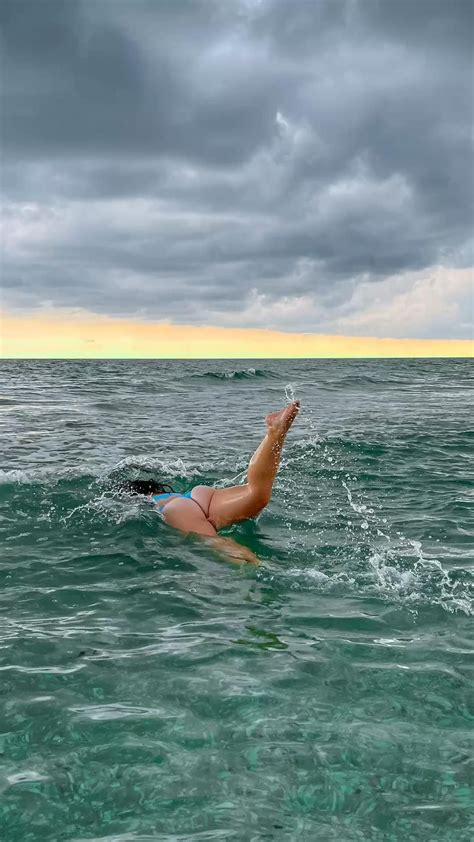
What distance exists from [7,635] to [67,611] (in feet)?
2.33

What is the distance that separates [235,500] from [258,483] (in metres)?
0.43

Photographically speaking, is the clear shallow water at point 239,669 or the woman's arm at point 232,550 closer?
the clear shallow water at point 239,669

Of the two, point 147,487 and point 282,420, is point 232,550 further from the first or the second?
point 147,487

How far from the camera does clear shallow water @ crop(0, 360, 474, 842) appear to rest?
3.57m

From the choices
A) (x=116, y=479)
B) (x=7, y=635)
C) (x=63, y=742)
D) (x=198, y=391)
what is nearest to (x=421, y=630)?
(x=63, y=742)

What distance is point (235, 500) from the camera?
786cm

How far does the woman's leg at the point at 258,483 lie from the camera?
24.3 feet

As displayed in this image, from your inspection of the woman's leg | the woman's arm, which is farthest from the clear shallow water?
the woman's leg

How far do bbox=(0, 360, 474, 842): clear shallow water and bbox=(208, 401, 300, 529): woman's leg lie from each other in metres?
0.55

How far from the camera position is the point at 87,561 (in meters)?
7.75

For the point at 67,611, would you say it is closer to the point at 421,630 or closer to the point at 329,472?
the point at 421,630

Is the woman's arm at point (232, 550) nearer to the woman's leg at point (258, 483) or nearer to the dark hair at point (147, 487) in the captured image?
the woman's leg at point (258, 483)

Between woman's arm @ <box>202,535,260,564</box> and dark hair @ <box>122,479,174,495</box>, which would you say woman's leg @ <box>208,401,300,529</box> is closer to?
woman's arm @ <box>202,535,260,564</box>

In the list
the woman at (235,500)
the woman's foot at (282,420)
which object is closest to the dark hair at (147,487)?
the woman at (235,500)
